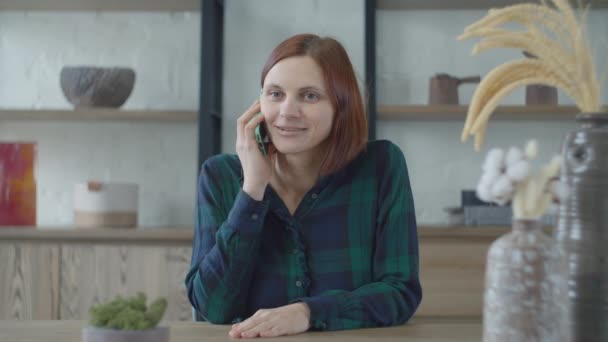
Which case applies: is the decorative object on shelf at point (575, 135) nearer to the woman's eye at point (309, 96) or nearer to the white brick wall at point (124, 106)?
the woman's eye at point (309, 96)

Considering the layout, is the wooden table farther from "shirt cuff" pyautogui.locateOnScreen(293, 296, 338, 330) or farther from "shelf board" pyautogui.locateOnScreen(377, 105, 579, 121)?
"shelf board" pyautogui.locateOnScreen(377, 105, 579, 121)

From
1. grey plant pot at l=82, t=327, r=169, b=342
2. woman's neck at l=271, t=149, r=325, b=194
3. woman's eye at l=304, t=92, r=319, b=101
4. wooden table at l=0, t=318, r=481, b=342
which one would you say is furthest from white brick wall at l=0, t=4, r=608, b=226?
grey plant pot at l=82, t=327, r=169, b=342

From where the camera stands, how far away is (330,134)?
177 cm

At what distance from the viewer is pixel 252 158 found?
5.52ft

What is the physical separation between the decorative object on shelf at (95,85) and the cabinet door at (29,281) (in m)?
0.63

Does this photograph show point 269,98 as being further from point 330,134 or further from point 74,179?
point 74,179

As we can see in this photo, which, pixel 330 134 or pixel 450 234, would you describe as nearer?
pixel 330 134

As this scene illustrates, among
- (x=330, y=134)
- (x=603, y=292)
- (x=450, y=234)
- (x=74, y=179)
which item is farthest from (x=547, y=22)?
(x=74, y=179)

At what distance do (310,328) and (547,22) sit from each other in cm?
68

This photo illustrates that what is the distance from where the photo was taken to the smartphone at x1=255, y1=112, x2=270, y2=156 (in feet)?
5.65

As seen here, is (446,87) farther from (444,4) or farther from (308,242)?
(308,242)

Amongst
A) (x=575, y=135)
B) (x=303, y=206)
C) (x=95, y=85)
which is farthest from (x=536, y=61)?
(x=95, y=85)

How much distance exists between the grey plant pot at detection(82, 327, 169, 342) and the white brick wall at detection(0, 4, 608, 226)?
2.49 metres

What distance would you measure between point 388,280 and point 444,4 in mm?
2050
